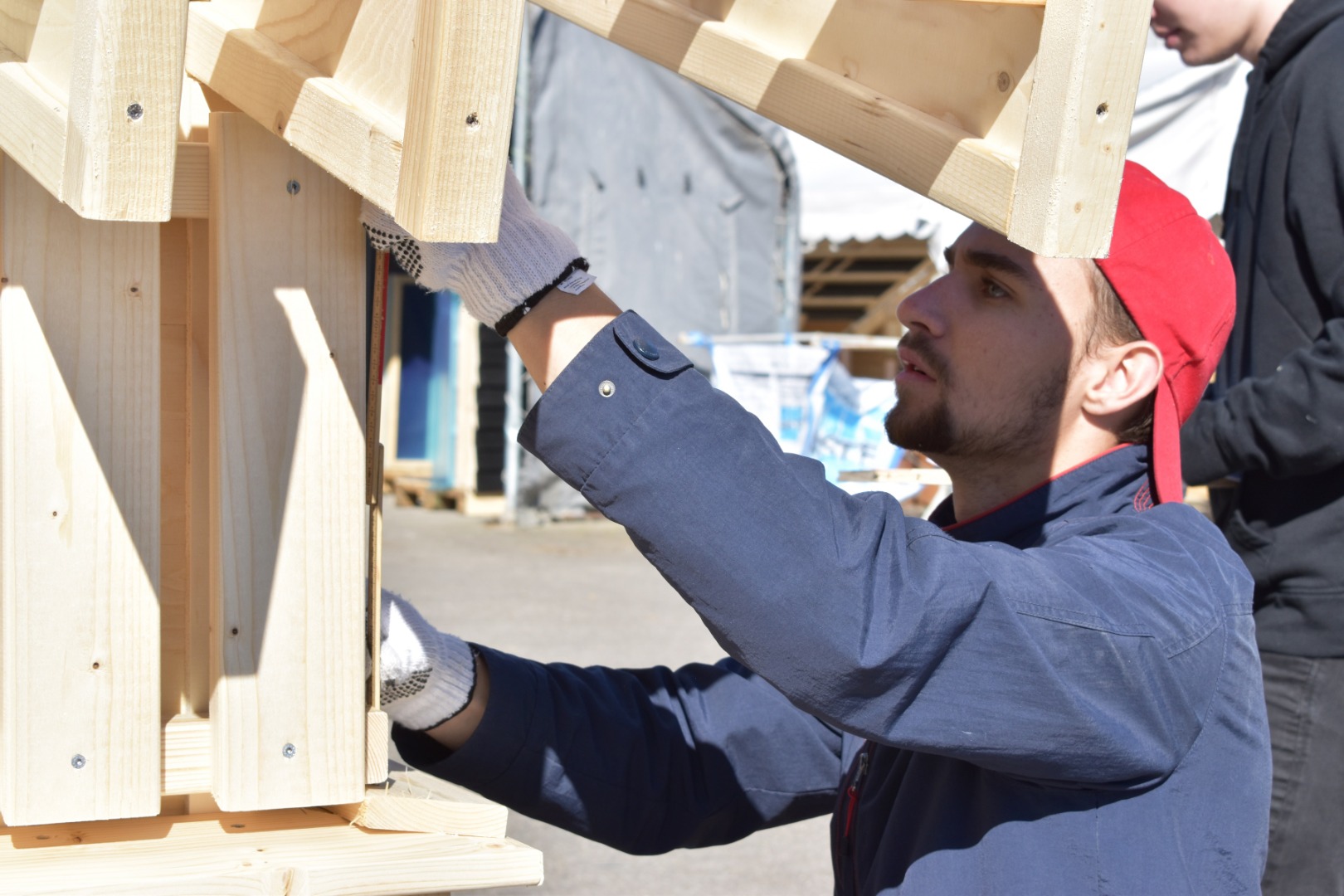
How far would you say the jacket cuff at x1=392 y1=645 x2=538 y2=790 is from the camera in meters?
1.76

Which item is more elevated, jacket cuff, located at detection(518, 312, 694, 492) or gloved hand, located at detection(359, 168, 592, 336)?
gloved hand, located at detection(359, 168, 592, 336)

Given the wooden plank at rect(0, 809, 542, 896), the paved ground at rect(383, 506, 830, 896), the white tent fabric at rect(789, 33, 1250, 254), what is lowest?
the paved ground at rect(383, 506, 830, 896)

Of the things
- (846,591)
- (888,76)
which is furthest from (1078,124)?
(846,591)

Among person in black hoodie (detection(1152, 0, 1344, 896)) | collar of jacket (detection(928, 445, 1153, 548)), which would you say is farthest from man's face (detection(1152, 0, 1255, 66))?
collar of jacket (detection(928, 445, 1153, 548))

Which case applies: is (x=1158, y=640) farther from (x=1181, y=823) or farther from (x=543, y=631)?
(x=543, y=631)

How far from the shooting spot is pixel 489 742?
1.76m

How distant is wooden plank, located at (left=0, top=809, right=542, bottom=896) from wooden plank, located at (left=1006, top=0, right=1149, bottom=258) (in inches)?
28.7

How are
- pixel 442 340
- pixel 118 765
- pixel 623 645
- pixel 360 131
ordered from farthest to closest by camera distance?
pixel 442 340 → pixel 623 645 → pixel 118 765 → pixel 360 131

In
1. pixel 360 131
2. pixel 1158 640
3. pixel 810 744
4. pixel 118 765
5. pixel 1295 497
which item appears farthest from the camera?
pixel 1295 497

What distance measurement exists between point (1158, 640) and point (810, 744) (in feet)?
2.35

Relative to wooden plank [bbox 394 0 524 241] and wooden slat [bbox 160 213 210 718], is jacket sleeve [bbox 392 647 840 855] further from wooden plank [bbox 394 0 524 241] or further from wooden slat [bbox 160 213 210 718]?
wooden plank [bbox 394 0 524 241]

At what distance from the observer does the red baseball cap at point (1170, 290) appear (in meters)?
1.71

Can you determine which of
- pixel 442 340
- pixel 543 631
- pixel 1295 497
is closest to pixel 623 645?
pixel 543 631

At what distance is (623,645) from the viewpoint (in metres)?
5.83
